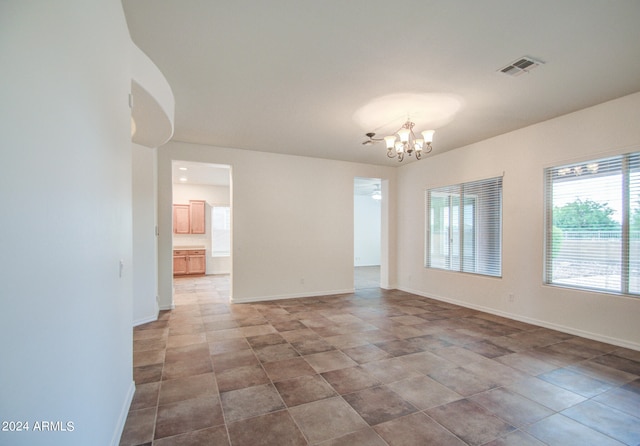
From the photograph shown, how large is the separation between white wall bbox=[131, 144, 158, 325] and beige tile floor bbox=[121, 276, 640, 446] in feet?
1.25

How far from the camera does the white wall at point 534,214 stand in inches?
140

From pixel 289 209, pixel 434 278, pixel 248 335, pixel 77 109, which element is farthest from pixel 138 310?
pixel 434 278

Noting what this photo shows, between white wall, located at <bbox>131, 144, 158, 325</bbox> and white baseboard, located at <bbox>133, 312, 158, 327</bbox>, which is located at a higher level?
white wall, located at <bbox>131, 144, 158, 325</bbox>

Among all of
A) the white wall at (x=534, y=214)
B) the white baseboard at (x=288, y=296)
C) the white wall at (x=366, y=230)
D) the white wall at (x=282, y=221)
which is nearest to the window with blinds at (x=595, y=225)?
the white wall at (x=534, y=214)

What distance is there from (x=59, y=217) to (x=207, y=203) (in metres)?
8.80

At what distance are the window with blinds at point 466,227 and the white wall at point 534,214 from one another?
18 centimetres

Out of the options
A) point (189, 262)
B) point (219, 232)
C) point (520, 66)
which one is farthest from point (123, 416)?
point (219, 232)

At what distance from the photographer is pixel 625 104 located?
137 inches

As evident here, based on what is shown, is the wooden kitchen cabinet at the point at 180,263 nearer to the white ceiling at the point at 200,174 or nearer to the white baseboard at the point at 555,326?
the white ceiling at the point at 200,174

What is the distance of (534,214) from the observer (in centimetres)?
438

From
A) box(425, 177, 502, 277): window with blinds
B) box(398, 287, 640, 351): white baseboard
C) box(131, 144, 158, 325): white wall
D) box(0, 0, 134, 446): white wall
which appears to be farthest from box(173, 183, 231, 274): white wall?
box(0, 0, 134, 446): white wall

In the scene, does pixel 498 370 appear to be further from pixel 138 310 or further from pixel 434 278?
pixel 138 310

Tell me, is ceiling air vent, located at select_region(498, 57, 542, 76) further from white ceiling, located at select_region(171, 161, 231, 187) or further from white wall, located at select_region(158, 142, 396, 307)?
white ceiling, located at select_region(171, 161, 231, 187)

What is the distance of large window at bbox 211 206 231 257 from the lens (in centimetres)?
956
